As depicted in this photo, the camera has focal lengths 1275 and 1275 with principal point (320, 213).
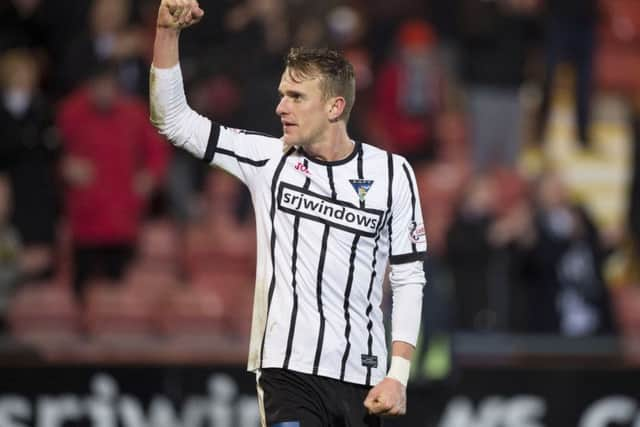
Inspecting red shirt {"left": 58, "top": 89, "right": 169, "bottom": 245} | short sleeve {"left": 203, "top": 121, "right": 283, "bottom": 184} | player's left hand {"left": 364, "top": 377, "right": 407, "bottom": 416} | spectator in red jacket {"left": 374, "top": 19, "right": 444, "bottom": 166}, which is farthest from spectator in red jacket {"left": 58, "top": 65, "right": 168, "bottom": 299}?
player's left hand {"left": 364, "top": 377, "right": 407, "bottom": 416}

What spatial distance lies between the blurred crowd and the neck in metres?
3.44

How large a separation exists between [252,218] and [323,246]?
551 cm

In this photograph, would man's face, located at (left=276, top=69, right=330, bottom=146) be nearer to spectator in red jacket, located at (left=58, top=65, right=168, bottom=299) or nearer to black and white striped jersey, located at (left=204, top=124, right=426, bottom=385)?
black and white striped jersey, located at (left=204, top=124, right=426, bottom=385)

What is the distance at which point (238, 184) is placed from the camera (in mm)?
10227

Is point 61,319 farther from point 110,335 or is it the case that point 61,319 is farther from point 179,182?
point 179,182

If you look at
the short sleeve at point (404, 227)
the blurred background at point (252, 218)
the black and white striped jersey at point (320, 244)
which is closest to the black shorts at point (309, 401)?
the black and white striped jersey at point (320, 244)

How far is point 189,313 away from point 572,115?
15.9 feet

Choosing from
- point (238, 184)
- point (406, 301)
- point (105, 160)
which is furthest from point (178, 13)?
point (238, 184)

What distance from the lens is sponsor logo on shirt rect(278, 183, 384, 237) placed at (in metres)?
4.76

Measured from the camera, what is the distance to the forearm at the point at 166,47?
4555mm

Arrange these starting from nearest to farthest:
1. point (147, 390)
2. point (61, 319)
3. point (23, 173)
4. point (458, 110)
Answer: point (147, 390), point (61, 319), point (23, 173), point (458, 110)

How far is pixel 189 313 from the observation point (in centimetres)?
916

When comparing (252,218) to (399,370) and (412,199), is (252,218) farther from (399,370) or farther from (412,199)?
(399,370)

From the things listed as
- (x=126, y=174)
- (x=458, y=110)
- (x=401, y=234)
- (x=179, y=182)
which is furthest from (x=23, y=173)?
(x=401, y=234)
